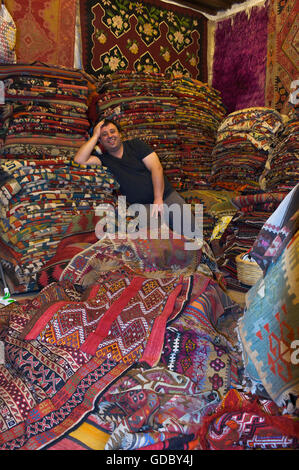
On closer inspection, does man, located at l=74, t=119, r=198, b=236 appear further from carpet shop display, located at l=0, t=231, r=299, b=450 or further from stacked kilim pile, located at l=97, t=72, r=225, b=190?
carpet shop display, located at l=0, t=231, r=299, b=450

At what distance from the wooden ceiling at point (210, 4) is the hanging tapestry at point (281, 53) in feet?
1.55

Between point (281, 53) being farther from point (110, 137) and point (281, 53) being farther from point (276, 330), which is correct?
point (276, 330)

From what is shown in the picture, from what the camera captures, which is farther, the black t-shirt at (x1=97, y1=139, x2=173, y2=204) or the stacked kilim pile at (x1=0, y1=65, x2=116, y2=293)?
the black t-shirt at (x1=97, y1=139, x2=173, y2=204)

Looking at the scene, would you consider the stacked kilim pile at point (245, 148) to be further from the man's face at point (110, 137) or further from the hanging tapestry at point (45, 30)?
the hanging tapestry at point (45, 30)

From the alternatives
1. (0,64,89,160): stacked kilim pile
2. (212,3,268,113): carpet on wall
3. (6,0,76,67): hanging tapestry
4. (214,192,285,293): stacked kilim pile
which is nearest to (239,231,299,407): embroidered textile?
(214,192,285,293): stacked kilim pile

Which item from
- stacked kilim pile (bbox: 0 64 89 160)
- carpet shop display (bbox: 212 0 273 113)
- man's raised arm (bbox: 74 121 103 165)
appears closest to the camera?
stacked kilim pile (bbox: 0 64 89 160)

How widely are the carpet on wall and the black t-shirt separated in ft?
4.23

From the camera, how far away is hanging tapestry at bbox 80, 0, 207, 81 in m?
2.93

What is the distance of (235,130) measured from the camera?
2.90 m

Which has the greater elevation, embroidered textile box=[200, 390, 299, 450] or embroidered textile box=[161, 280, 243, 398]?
embroidered textile box=[161, 280, 243, 398]

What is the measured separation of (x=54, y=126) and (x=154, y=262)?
1.05 metres

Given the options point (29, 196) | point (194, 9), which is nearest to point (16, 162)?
point (29, 196)

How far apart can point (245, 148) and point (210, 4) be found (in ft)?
5.19
